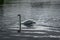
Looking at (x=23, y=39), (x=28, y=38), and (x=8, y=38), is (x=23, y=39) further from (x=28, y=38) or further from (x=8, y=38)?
(x=8, y=38)

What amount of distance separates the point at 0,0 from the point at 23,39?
3037cm

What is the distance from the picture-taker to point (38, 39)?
6.40 m

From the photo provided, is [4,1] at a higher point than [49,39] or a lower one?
higher

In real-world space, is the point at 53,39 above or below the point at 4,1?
below

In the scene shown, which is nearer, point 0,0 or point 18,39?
point 18,39

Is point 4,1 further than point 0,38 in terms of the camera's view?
Yes

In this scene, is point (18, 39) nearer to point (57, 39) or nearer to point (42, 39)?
point (42, 39)

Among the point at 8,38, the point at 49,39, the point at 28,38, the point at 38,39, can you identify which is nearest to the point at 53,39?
the point at 49,39

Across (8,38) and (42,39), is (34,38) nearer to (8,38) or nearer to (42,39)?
(42,39)

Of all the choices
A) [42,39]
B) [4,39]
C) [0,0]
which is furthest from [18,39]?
[0,0]

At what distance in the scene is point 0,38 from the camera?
6.57m

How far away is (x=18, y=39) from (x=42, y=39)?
1.05m

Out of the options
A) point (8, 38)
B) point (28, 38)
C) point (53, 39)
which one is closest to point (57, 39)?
point (53, 39)

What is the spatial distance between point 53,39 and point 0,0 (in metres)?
30.7
